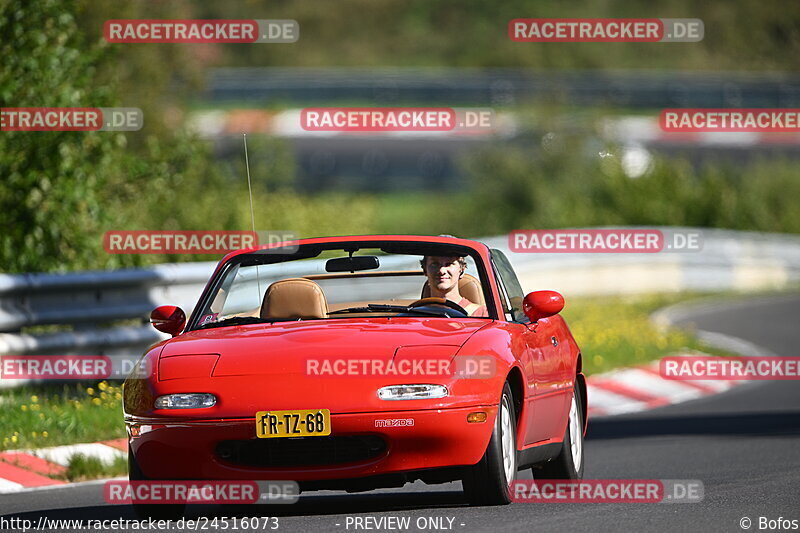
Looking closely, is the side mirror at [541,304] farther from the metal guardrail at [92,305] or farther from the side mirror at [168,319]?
the metal guardrail at [92,305]

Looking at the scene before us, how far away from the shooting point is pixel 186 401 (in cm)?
834

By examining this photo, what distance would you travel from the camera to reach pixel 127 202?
63.5ft

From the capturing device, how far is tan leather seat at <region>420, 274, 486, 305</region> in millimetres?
9719

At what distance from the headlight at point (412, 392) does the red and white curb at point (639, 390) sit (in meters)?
8.72

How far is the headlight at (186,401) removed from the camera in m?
8.29

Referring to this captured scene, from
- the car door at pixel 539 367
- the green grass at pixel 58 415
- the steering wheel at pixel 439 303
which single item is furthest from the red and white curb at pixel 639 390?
the steering wheel at pixel 439 303

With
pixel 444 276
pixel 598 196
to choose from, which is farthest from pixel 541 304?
pixel 598 196

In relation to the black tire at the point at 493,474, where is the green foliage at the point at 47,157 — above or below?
above

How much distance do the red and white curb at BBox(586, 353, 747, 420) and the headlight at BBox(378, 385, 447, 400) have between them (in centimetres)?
872

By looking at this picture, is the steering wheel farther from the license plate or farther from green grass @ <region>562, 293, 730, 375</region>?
green grass @ <region>562, 293, 730, 375</region>

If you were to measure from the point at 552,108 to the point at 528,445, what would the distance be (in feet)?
103

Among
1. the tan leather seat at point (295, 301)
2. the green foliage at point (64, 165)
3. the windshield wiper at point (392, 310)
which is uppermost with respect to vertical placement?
the green foliage at point (64, 165)

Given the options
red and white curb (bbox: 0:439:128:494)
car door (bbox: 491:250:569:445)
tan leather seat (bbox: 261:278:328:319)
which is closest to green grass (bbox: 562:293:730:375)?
red and white curb (bbox: 0:439:128:494)

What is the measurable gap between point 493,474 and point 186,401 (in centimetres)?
147
